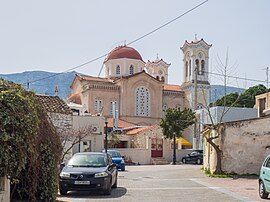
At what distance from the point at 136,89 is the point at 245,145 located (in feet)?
141

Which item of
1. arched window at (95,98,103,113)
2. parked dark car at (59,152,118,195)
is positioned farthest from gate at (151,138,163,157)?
parked dark car at (59,152,118,195)

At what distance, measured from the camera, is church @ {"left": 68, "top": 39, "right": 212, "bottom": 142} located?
66375mm

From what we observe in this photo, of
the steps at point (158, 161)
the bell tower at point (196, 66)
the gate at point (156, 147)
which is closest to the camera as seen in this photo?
the steps at point (158, 161)

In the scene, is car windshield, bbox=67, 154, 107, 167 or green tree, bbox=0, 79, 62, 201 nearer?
green tree, bbox=0, 79, 62, 201

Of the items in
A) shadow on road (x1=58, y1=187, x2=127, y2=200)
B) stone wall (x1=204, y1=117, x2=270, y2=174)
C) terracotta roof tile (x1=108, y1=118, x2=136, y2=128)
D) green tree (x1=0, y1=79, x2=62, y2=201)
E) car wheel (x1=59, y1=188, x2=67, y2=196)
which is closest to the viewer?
green tree (x1=0, y1=79, x2=62, y2=201)

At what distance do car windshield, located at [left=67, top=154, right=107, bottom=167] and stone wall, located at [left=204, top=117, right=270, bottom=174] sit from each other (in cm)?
1106

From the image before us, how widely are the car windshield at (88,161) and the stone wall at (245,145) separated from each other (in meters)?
11.1

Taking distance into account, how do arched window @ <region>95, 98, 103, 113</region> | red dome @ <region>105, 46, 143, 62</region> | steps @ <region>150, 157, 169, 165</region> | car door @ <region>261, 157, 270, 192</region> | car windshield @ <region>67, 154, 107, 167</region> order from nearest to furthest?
1. car door @ <region>261, 157, 270, 192</region>
2. car windshield @ <region>67, 154, 107, 167</region>
3. steps @ <region>150, 157, 169, 165</region>
4. arched window @ <region>95, 98, 103, 113</region>
5. red dome @ <region>105, 46, 143, 62</region>

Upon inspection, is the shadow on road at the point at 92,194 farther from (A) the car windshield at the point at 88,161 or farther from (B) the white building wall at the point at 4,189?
(B) the white building wall at the point at 4,189

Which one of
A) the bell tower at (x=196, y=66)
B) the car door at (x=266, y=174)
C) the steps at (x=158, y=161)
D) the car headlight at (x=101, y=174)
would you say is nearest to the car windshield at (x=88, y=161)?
the car headlight at (x=101, y=174)

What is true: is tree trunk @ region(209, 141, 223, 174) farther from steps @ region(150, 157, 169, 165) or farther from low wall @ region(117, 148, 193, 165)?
steps @ region(150, 157, 169, 165)

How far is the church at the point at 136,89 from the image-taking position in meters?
66.4

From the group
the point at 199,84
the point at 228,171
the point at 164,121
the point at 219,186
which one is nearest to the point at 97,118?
the point at 164,121

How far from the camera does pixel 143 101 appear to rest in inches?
2712
